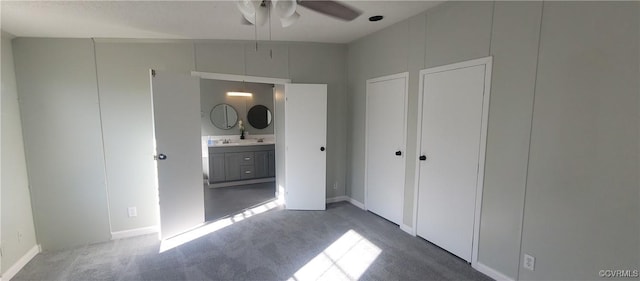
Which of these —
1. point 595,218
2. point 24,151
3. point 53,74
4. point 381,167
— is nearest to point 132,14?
point 53,74

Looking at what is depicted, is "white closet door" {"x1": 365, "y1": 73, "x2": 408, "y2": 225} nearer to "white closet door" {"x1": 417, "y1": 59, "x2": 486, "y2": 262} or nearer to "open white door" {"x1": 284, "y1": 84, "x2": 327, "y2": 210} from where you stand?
"white closet door" {"x1": 417, "y1": 59, "x2": 486, "y2": 262}

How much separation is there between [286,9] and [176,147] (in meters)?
2.16

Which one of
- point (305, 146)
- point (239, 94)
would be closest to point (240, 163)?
point (239, 94)

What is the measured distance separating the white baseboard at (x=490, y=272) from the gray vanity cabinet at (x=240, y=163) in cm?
402

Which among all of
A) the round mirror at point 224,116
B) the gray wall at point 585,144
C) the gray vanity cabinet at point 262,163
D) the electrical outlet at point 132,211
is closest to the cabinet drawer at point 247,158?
the gray vanity cabinet at point 262,163

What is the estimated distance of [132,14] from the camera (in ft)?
7.46

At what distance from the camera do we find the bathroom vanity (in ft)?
16.3

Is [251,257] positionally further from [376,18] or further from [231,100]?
[231,100]

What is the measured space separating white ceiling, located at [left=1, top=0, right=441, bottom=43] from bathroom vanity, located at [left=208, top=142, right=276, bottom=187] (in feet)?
8.01

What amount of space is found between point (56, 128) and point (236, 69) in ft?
6.51

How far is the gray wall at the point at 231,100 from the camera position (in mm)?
5328

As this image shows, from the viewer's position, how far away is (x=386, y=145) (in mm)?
Result: 3320

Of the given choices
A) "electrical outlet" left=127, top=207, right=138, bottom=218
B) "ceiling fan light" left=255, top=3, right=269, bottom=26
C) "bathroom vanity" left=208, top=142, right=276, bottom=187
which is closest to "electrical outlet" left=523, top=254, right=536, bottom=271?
"ceiling fan light" left=255, top=3, right=269, bottom=26

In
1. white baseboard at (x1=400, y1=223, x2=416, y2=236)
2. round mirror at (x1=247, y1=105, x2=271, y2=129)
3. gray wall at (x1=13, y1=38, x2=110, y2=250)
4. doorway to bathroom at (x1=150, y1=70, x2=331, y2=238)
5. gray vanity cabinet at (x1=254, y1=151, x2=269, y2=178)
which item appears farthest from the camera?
round mirror at (x1=247, y1=105, x2=271, y2=129)
